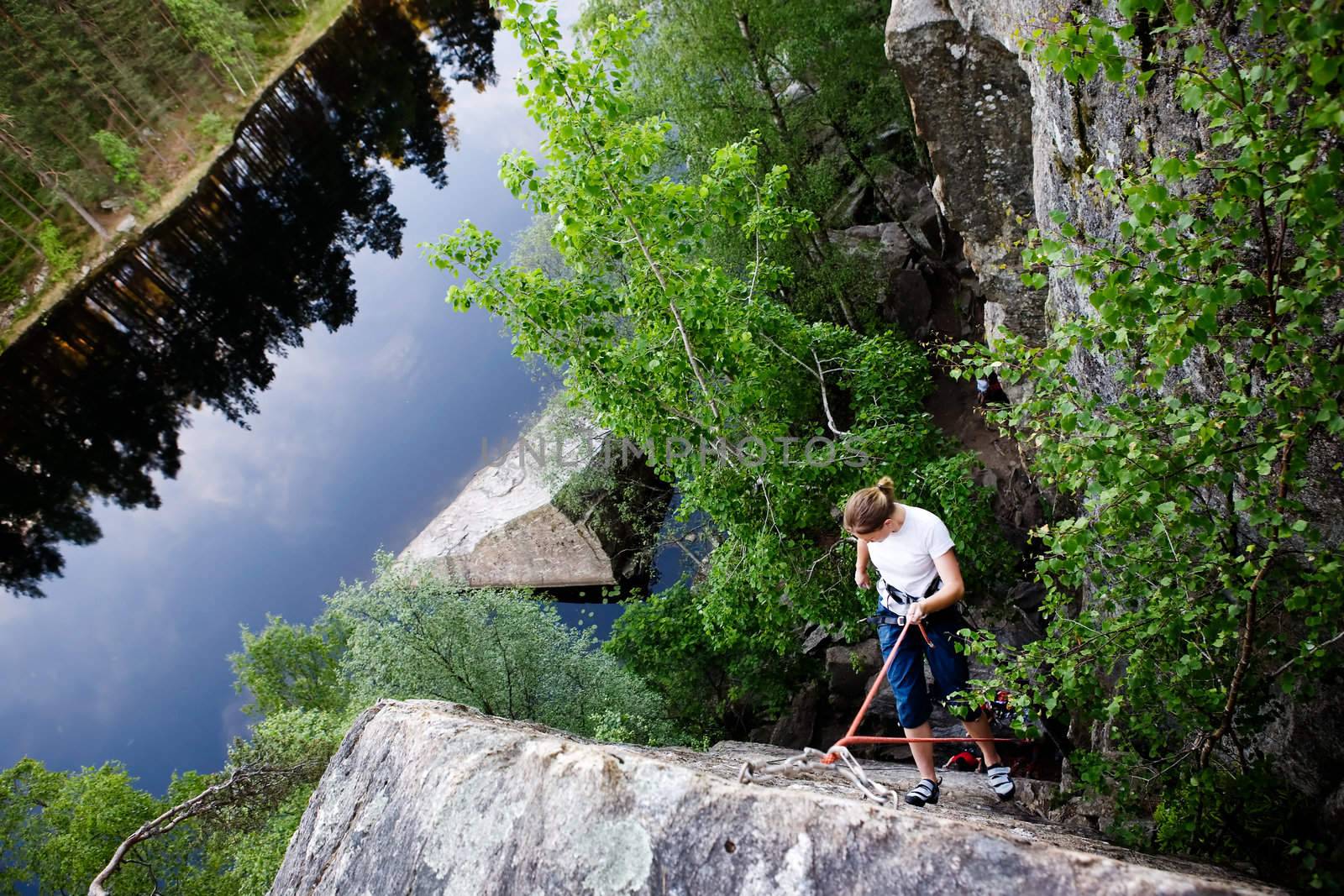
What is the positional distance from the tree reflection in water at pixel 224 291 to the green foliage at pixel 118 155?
94.4 inches

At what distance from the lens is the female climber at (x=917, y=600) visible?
18.3 ft

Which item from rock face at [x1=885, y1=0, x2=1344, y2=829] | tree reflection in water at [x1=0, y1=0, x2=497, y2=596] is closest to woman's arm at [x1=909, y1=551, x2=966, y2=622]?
rock face at [x1=885, y1=0, x2=1344, y2=829]

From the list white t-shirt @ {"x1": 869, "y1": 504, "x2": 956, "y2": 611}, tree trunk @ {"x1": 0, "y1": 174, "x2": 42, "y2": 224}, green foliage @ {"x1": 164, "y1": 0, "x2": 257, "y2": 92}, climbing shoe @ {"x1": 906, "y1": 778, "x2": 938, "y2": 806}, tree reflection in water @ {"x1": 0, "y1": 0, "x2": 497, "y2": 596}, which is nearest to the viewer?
climbing shoe @ {"x1": 906, "y1": 778, "x2": 938, "y2": 806}

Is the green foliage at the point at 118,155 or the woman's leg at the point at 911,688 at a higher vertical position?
the green foliage at the point at 118,155

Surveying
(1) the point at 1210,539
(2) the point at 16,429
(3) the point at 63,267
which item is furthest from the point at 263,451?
(1) the point at 1210,539

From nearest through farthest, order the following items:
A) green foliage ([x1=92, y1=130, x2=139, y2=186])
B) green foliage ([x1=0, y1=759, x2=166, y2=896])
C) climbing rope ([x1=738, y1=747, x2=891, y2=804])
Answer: climbing rope ([x1=738, y1=747, x2=891, y2=804]), green foliage ([x1=0, y1=759, x2=166, y2=896]), green foliage ([x1=92, y1=130, x2=139, y2=186])

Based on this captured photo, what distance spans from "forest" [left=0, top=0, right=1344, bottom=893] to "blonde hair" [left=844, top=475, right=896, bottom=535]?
1061mm

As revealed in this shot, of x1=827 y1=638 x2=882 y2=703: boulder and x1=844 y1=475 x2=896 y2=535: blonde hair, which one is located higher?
x1=844 y1=475 x2=896 y2=535: blonde hair

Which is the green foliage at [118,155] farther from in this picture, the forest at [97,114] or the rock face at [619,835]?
the rock face at [619,835]

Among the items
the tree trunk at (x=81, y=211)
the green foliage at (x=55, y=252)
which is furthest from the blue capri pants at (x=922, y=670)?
→ the tree trunk at (x=81, y=211)

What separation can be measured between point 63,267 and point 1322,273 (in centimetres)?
4022

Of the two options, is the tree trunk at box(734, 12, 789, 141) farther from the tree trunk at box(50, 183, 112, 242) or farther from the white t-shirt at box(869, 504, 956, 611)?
the tree trunk at box(50, 183, 112, 242)

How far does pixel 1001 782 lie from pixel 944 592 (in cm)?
156

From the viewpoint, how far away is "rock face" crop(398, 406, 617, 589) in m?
19.4
